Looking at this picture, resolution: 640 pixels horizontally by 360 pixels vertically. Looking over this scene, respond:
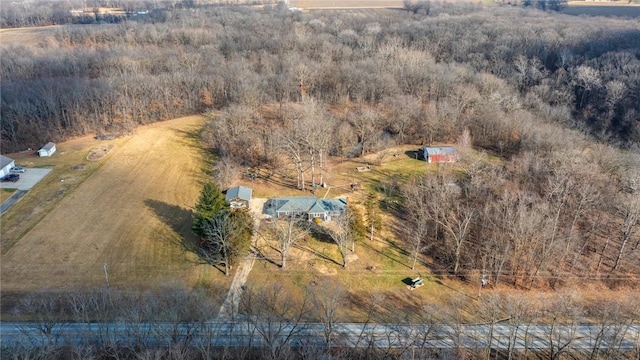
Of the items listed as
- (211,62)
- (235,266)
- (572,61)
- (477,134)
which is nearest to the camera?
(235,266)

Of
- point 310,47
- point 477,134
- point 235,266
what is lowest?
point 235,266

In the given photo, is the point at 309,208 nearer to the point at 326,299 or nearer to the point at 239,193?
the point at 239,193

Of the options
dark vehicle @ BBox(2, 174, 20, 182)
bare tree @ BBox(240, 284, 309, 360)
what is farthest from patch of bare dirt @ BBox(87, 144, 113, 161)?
bare tree @ BBox(240, 284, 309, 360)

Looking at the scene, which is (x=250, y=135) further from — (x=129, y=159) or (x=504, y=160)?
(x=504, y=160)

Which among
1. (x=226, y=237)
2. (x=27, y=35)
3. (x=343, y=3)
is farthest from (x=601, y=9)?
(x=27, y=35)

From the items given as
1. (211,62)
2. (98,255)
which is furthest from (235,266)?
(211,62)

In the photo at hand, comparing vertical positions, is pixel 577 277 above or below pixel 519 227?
below

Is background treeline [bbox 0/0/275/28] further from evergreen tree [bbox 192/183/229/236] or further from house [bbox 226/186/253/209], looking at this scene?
evergreen tree [bbox 192/183/229/236]

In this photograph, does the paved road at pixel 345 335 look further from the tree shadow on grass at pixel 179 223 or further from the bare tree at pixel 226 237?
the tree shadow on grass at pixel 179 223
